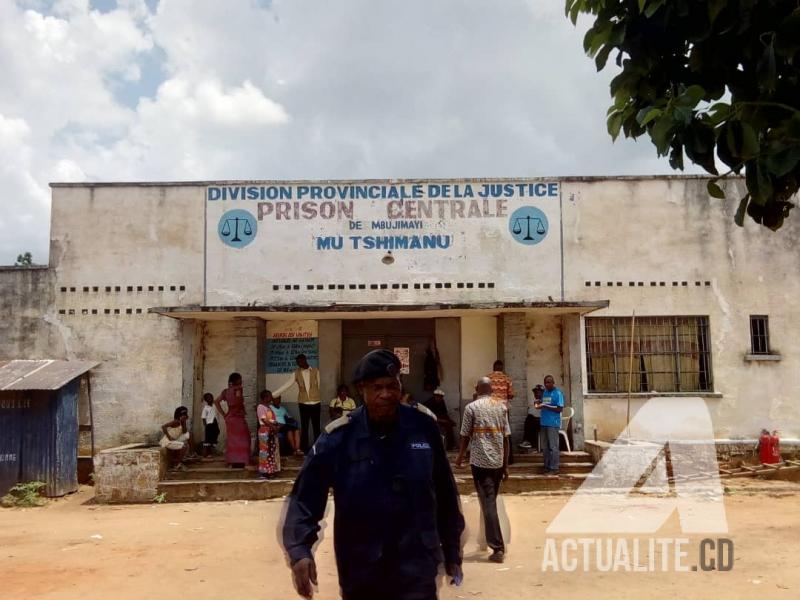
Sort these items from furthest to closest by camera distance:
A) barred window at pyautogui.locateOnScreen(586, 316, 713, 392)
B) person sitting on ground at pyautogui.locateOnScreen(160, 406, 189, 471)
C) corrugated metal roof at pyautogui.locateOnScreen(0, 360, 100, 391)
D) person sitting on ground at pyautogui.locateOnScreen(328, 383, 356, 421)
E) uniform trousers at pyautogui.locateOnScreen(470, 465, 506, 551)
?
barred window at pyautogui.locateOnScreen(586, 316, 713, 392), person sitting on ground at pyautogui.locateOnScreen(328, 383, 356, 421), person sitting on ground at pyautogui.locateOnScreen(160, 406, 189, 471), corrugated metal roof at pyautogui.locateOnScreen(0, 360, 100, 391), uniform trousers at pyautogui.locateOnScreen(470, 465, 506, 551)

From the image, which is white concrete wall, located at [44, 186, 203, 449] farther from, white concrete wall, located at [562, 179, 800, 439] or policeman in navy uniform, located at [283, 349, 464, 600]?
policeman in navy uniform, located at [283, 349, 464, 600]

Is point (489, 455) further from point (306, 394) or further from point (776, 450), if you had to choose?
point (776, 450)

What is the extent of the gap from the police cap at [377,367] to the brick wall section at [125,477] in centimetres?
842

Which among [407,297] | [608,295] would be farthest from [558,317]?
[407,297]

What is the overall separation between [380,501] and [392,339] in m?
10.4

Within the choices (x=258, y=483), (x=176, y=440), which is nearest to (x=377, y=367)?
(x=258, y=483)

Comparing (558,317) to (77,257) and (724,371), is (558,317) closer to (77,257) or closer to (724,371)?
(724,371)

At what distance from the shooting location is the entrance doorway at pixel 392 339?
13305 millimetres

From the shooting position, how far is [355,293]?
13125 mm

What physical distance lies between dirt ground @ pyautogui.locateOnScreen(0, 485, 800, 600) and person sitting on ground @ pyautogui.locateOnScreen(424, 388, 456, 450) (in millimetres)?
2408

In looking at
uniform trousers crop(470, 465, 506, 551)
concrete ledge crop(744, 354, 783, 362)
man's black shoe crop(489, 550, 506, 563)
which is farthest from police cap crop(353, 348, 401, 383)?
concrete ledge crop(744, 354, 783, 362)

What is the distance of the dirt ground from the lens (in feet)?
19.2

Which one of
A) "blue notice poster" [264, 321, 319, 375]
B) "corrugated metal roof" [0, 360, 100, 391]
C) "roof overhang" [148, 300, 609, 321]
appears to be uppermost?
"roof overhang" [148, 300, 609, 321]

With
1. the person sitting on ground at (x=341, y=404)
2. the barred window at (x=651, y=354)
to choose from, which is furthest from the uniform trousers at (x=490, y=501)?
the barred window at (x=651, y=354)
